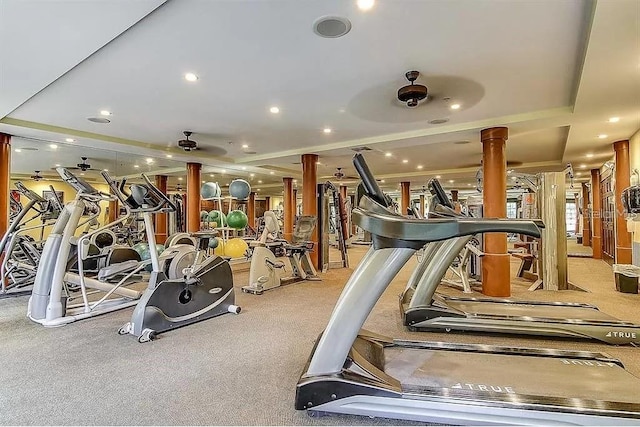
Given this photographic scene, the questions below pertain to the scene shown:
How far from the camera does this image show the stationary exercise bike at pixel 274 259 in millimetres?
5270

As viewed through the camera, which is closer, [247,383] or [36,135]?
[247,383]

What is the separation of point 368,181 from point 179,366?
207 centimetres

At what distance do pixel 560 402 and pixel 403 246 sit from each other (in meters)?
1.19

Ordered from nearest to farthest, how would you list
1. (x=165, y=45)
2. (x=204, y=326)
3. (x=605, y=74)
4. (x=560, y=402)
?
(x=560, y=402)
(x=165, y=45)
(x=605, y=74)
(x=204, y=326)

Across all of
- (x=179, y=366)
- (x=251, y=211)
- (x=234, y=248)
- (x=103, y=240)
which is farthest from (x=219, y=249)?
(x=251, y=211)

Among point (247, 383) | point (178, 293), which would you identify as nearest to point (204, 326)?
point (178, 293)

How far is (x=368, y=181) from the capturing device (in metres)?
2.08

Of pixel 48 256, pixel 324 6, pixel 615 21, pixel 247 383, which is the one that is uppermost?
pixel 324 6

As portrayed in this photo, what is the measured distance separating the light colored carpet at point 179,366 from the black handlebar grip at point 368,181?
1330mm

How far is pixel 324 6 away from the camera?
2.34 metres

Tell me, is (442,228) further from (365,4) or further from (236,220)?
(236,220)

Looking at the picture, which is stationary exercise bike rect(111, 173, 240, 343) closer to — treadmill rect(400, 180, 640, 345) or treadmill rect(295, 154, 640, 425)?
treadmill rect(295, 154, 640, 425)

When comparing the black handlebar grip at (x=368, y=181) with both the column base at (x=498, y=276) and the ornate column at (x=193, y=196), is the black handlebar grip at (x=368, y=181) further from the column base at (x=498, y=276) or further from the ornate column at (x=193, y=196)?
the ornate column at (x=193, y=196)

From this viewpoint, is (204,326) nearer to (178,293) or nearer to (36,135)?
(178,293)
